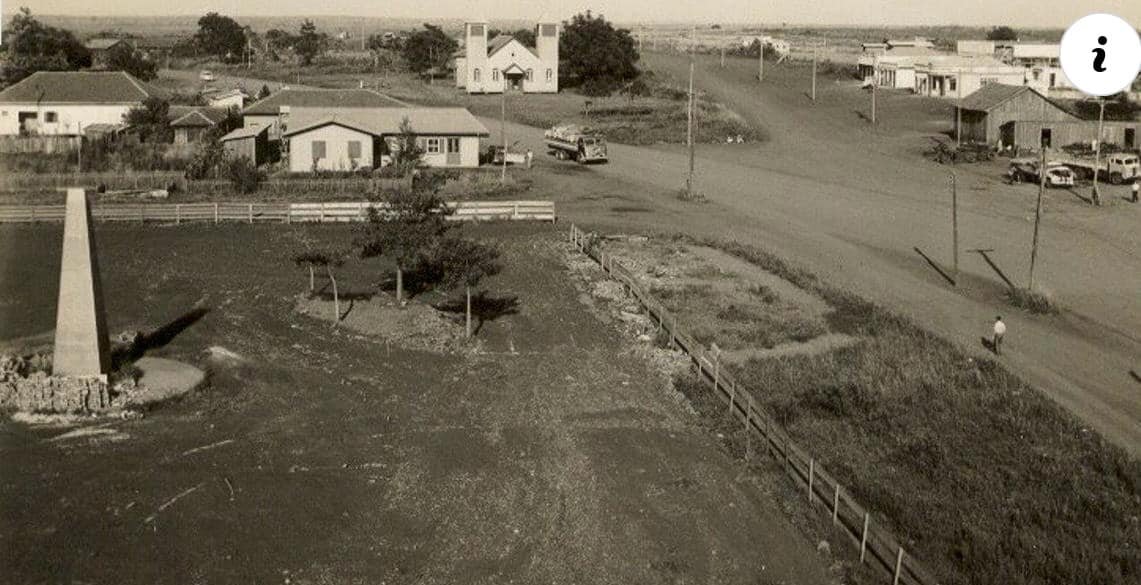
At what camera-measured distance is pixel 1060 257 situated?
37.7 m

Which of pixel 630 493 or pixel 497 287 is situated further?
pixel 497 287

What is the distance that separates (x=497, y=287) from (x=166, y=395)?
12440 millimetres

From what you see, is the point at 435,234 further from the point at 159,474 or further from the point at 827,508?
the point at 827,508

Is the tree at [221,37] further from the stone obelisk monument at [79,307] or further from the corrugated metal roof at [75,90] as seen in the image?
the stone obelisk monument at [79,307]

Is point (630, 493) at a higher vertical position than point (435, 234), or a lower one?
lower

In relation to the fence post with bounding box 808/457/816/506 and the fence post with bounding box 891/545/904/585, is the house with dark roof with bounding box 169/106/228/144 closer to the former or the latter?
the fence post with bounding box 808/457/816/506

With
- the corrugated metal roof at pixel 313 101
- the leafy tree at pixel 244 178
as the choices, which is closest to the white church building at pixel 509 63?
the corrugated metal roof at pixel 313 101

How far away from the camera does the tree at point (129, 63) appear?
89375 millimetres

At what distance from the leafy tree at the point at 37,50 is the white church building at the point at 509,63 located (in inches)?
1124

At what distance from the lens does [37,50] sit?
8169 centimetres

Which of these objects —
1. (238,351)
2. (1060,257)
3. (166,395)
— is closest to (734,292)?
(1060,257)

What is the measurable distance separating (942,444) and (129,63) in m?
83.6

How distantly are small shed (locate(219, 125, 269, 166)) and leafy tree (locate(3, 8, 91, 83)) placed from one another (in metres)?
27.8

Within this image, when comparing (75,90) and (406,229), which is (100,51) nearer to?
(75,90)
